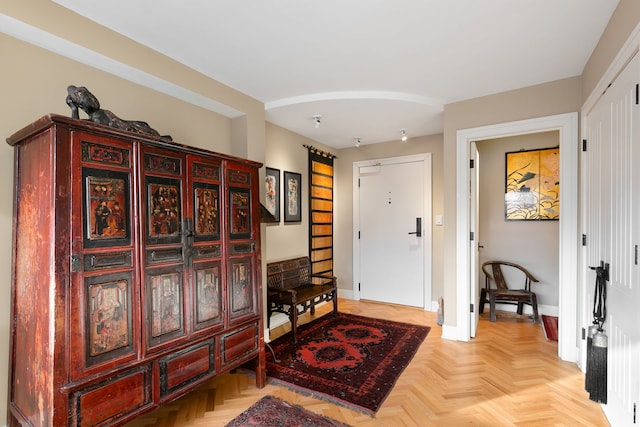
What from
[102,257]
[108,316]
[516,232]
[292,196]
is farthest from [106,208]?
[516,232]

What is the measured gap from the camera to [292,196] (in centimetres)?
412

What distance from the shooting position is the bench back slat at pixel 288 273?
11.6 ft

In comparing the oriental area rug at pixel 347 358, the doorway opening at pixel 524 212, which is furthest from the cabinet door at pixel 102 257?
the doorway opening at pixel 524 212

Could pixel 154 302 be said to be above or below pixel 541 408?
above

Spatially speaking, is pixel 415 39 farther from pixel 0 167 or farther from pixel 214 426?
pixel 214 426

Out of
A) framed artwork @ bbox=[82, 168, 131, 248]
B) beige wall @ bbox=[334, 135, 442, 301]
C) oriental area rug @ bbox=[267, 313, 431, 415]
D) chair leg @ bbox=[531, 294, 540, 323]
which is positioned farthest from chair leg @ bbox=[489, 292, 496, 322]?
framed artwork @ bbox=[82, 168, 131, 248]

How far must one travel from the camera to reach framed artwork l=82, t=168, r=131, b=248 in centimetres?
146

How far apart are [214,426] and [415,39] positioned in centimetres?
287

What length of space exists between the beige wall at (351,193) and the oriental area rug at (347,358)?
1.12 meters

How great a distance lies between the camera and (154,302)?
172 centimetres

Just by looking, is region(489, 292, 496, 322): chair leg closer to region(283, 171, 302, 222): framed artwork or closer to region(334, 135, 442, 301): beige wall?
region(334, 135, 442, 301): beige wall

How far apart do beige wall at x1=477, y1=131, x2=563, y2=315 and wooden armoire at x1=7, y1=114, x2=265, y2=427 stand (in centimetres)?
369

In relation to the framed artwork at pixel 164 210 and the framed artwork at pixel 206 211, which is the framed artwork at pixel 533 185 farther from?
the framed artwork at pixel 164 210

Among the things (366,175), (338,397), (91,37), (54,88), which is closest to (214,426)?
(338,397)
